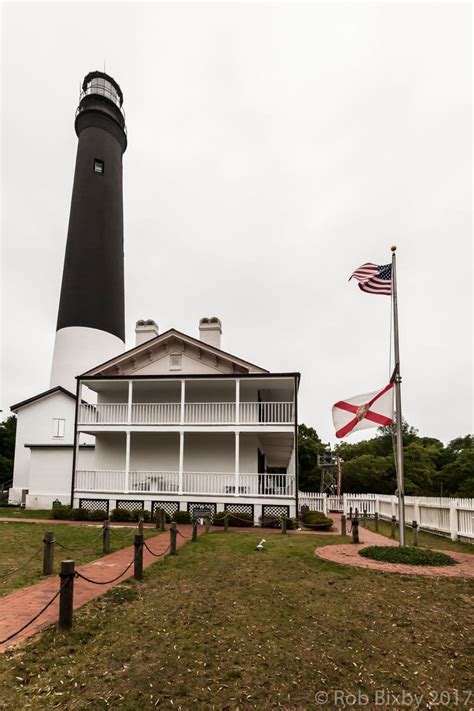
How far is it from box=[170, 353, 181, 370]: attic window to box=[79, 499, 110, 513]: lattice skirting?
645 centimetres

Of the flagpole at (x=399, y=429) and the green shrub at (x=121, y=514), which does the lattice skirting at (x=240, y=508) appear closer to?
the green shrub at (x=121, y=514)

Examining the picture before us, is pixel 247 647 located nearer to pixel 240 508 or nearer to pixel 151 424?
pixel 240 508

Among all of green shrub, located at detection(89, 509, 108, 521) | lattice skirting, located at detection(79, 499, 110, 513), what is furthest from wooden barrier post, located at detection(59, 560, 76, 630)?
lattice skirting, located at detection(79, 499, 110, 513)

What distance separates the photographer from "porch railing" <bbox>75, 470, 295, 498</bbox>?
19750mm

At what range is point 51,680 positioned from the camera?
15.4 feet

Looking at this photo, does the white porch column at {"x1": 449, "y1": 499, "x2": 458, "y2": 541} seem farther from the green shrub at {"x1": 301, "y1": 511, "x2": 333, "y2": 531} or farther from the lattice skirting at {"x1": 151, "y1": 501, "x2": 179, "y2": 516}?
the lattice skirting at {"x1": 151, "y1": 501, "x2": 179, "y2": 516}

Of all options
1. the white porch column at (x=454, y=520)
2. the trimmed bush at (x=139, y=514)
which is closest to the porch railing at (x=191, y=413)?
the trimmed bush at (x=139, y=514)

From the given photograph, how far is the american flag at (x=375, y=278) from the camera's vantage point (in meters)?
12.3

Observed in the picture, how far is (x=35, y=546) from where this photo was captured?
12539 millimetres

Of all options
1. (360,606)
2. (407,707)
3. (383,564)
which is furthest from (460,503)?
(407,707)

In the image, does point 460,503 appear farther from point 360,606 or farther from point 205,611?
point 205,611

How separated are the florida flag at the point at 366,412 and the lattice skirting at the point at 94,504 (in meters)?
12.7

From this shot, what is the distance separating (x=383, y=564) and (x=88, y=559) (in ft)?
21.3

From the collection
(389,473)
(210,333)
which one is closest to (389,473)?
(389,473)
